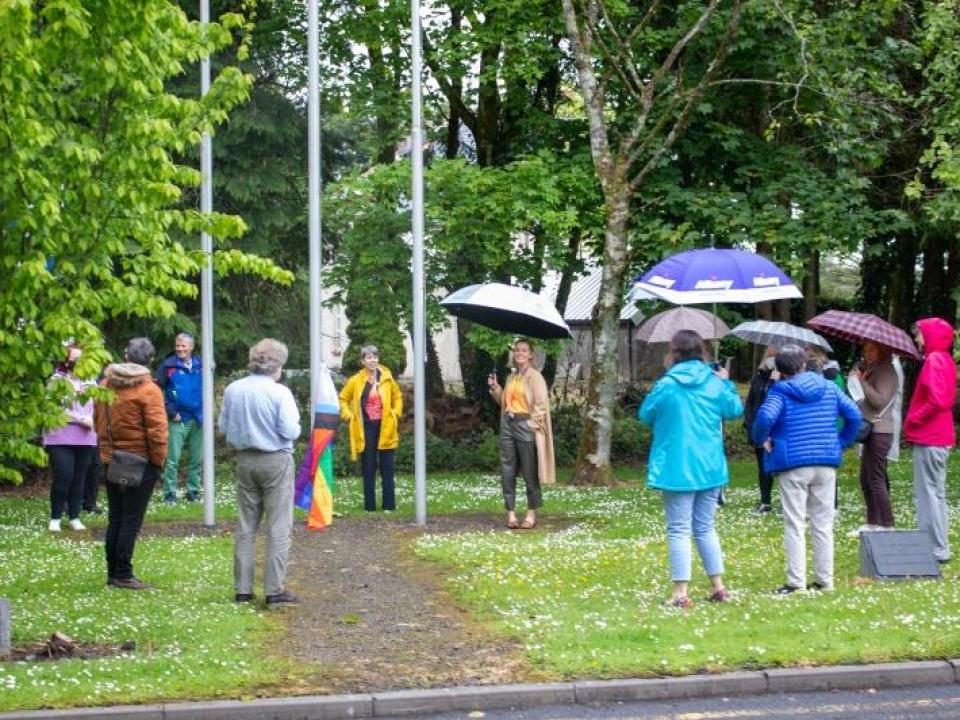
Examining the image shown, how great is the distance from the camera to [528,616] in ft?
34.0

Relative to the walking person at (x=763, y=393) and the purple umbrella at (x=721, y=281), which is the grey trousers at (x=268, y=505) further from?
the walking person at (x=763, y=393)

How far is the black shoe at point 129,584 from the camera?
11750 mm

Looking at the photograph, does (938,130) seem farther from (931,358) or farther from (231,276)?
(231,276)

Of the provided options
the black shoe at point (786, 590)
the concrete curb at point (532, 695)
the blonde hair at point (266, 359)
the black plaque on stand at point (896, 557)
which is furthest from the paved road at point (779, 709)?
the blonde hair at point (266, 359)

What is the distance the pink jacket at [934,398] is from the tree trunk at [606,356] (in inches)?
365

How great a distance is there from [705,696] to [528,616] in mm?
2202

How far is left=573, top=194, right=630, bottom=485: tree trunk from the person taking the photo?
21.5m

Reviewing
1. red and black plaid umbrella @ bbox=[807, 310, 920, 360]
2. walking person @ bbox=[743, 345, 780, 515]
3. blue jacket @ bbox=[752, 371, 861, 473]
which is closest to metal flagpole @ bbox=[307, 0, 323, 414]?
walking person @ bbox=[743, 345, 780, 515]

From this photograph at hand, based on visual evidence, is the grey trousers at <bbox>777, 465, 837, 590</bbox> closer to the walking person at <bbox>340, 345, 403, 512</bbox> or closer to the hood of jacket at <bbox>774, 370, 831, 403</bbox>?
the hood of jacket at <bbox>774, 370, 831, 403</bbox>

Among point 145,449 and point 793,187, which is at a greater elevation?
point 793,187

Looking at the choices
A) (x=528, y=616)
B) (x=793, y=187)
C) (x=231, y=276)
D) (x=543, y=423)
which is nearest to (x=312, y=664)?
(x=528, y=616)

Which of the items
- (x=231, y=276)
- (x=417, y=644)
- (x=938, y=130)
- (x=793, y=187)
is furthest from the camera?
(x=231, y=276)

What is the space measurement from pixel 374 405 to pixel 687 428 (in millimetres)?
7597

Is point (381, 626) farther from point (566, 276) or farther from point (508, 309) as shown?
point (566, 276)
